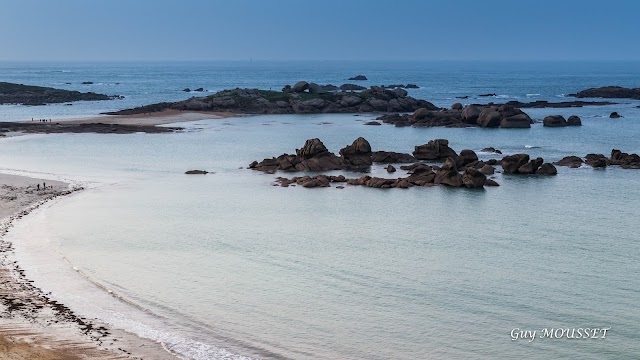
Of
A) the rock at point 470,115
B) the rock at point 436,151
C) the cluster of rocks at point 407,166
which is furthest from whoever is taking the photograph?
the rock at point 470,115

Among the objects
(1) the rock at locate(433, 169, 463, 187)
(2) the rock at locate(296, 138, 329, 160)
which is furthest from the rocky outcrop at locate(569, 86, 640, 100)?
(1) the rock at locate(433, 169, 463, 187)

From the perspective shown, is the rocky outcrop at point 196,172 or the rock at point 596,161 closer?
the rocky outcrop at point 196,172

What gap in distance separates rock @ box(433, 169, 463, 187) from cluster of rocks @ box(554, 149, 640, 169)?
13930 mm

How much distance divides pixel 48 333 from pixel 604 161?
5245 centimetres

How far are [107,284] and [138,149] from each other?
49.6m

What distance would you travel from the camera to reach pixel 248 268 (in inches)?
1353

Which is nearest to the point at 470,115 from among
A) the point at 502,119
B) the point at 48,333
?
the point at 502,119

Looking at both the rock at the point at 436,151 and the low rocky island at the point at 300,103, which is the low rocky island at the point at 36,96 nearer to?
the low rocky island at the point at 300,103

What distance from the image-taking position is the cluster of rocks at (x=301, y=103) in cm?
12212

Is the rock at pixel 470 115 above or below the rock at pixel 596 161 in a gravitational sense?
above

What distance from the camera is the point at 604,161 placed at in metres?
66.4

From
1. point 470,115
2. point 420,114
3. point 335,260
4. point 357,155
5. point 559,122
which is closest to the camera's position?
point 335,260

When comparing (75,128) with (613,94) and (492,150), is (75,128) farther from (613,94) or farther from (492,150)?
(613,94)

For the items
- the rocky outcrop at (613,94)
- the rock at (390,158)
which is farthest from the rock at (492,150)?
the rocky outcrop at (613,94)
